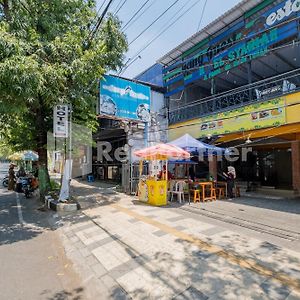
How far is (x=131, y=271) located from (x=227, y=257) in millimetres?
1838

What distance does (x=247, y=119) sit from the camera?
11812mm

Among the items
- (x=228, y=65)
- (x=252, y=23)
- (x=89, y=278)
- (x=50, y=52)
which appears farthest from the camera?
(x=228, y=65)

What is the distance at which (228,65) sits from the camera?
13273mm

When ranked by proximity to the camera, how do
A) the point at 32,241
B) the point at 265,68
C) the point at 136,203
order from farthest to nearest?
the point at 265,68
the point at 136,203
the point at 32,241

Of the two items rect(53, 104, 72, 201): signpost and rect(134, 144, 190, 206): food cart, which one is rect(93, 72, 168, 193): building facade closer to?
rect(134, 144, 190, 206): food cart

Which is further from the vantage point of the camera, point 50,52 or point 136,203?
point 136,203

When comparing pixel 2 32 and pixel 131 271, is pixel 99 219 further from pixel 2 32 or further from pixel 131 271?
pixel 2 32

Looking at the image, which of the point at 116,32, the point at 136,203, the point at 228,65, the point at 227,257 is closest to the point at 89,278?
the point at 227,257

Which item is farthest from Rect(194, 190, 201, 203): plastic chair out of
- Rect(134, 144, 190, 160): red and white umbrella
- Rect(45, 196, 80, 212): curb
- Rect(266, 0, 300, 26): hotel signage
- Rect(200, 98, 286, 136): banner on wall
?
Rect(266, 0, 300, 26): hotel signage

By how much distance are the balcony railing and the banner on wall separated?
0.26 meters

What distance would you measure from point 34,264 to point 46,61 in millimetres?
6641

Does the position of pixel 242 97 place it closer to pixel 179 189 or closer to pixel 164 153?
pixel 179 189

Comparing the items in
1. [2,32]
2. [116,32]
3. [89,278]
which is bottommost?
[89,278]

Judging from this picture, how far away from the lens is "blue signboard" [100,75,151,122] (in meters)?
13.1
